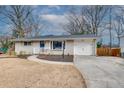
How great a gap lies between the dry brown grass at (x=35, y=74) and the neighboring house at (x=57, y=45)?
68 cm

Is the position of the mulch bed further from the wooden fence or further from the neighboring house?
the wooden fence

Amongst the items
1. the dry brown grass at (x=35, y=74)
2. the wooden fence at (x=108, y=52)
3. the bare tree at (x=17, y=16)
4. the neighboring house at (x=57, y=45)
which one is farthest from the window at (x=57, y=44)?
the wooden fence at (x=108, y=52)

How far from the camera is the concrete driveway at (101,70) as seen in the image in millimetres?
7602

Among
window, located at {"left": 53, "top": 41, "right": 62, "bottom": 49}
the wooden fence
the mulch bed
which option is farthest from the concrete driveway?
window, located at {"left": 53, "top": 41, "right": 62, "bottom": 49}

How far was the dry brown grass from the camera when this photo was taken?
785 centimetres

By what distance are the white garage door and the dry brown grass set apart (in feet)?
4.38

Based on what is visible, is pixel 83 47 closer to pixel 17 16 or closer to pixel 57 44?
pixel 57 44

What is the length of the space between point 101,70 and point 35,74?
251 cm

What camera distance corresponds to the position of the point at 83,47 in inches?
438

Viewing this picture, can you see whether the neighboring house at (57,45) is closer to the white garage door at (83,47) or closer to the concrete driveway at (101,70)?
the white garage door at (83,47)

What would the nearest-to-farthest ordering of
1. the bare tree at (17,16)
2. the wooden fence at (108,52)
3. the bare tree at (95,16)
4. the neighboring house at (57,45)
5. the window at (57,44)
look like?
1. the bare tree at (17,16)
2. the bare tree at (95,16)
3. the wooden fence at (108,52)
4. the neighboring house at (57,45)
5. the window at (57,44)

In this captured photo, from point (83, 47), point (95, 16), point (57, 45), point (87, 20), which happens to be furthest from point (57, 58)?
point (95, 16)
